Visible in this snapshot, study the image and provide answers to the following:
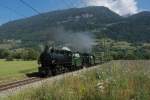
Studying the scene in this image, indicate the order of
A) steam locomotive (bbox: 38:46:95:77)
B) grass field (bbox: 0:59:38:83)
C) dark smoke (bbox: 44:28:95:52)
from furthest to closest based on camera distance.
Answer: dark smoke (bbox: 44:28:95:52)
steam locomotive (bbox: 38:46:95:77)
grass field (bbox: 0:59:38:83)

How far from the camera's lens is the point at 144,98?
34.8 feet

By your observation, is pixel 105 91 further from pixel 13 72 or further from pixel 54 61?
pixel 13 72

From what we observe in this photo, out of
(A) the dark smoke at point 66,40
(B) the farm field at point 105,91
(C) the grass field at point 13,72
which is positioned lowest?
(C) the grass field at point 13,72

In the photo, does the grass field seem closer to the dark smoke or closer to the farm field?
the dark smoke

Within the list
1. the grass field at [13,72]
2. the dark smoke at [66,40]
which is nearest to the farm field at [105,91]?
the grass field at [13,72]

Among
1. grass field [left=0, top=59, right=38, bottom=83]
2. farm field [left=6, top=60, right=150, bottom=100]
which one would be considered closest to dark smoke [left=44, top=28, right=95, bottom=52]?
grass field [left=0, top=59, right=38, bottom=83]

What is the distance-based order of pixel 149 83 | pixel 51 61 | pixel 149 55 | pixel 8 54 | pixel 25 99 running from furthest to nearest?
1. pixel 8 54
2. pixel 149 55
3. pixel 51 61
4. pixel 149 83
5. pixel 25 99

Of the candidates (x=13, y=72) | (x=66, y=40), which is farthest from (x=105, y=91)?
(x=66, y=40)

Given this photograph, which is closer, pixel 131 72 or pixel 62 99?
pixel 62 99

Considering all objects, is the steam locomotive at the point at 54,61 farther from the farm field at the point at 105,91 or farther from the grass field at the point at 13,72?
the farm field at the point at 105,91

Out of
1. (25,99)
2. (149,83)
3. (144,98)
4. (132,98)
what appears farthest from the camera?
(149,83)

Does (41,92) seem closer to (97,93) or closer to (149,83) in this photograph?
(97,93)

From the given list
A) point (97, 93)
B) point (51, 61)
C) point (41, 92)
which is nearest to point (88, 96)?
point (97, 93)

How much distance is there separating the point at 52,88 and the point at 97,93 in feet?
8.37
